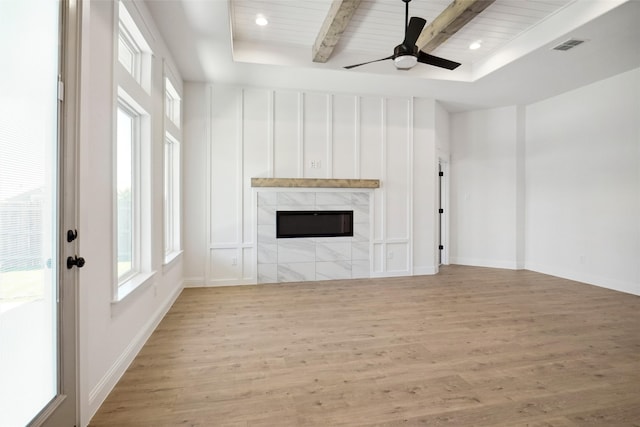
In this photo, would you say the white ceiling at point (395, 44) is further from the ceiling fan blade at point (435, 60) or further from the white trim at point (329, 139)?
the ceiling fan blade at point (435, 60)

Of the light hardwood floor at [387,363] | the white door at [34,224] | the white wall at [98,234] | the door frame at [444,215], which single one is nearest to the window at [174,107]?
the white wall at [98,234]

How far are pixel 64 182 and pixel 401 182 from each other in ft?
15.3

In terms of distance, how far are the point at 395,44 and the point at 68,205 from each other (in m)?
3.95

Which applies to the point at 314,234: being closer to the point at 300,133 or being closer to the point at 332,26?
the point at 300,133

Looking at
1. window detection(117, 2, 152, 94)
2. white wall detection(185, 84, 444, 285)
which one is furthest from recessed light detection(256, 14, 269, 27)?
white wall detection(185, 84, 444, 285)

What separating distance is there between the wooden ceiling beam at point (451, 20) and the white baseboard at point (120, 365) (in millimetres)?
4106

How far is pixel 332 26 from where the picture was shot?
3.26 m

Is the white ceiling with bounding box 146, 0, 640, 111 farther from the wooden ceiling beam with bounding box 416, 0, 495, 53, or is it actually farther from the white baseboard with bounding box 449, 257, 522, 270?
the white baseboard with bounding box 449, 257, 522, 270

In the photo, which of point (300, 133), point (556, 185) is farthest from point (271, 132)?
point (556, 185)

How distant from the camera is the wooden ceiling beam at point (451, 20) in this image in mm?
2924

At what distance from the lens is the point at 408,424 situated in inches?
67.8

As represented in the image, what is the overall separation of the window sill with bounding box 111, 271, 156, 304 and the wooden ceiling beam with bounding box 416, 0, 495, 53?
380cm

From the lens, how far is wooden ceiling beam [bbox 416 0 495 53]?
292 cm

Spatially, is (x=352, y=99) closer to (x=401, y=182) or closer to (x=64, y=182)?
A: (x=401, y=182)
